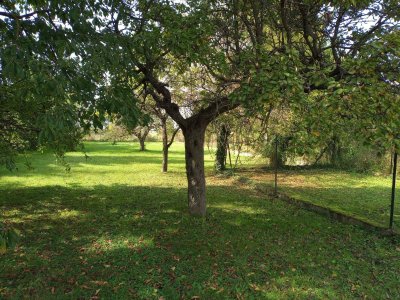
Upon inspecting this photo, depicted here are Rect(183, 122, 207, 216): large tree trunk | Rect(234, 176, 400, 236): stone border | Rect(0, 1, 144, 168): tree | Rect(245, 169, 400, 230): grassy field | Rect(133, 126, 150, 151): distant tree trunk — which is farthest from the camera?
Rect(133, 126, 150, 151): distant tree trunk

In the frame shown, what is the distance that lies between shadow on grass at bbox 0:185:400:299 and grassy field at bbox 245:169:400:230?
3.77ft

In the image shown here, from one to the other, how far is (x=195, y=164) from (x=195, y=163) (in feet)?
0.08

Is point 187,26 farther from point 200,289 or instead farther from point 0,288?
point 0,288

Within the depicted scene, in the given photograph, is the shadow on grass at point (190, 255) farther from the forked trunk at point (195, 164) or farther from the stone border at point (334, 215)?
the forked trunk at point (195, 164)

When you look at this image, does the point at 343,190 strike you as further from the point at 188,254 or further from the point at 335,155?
the point at 188,254

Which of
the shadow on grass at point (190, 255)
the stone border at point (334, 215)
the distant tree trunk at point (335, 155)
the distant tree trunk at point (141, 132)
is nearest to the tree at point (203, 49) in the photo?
the shadow on grass at point (190, 255)

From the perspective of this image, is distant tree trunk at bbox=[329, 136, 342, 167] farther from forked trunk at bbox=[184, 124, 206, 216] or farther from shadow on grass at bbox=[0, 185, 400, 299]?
forked trunk at bbox=[184, 124, 206, 216]

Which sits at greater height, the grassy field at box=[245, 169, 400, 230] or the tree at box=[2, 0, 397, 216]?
the tree at box=[2, 0, 397, 216]

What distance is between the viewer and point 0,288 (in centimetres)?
464

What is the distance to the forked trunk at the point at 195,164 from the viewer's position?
781 centimetres

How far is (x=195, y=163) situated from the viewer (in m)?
7.90

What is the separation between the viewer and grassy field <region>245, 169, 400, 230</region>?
875cm

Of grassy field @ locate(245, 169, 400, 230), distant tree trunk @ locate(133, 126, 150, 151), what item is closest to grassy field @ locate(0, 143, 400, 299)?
grassy field @ locate(245, 169, 400, 230)

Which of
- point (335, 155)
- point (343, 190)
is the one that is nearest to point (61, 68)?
point (343, 190)
